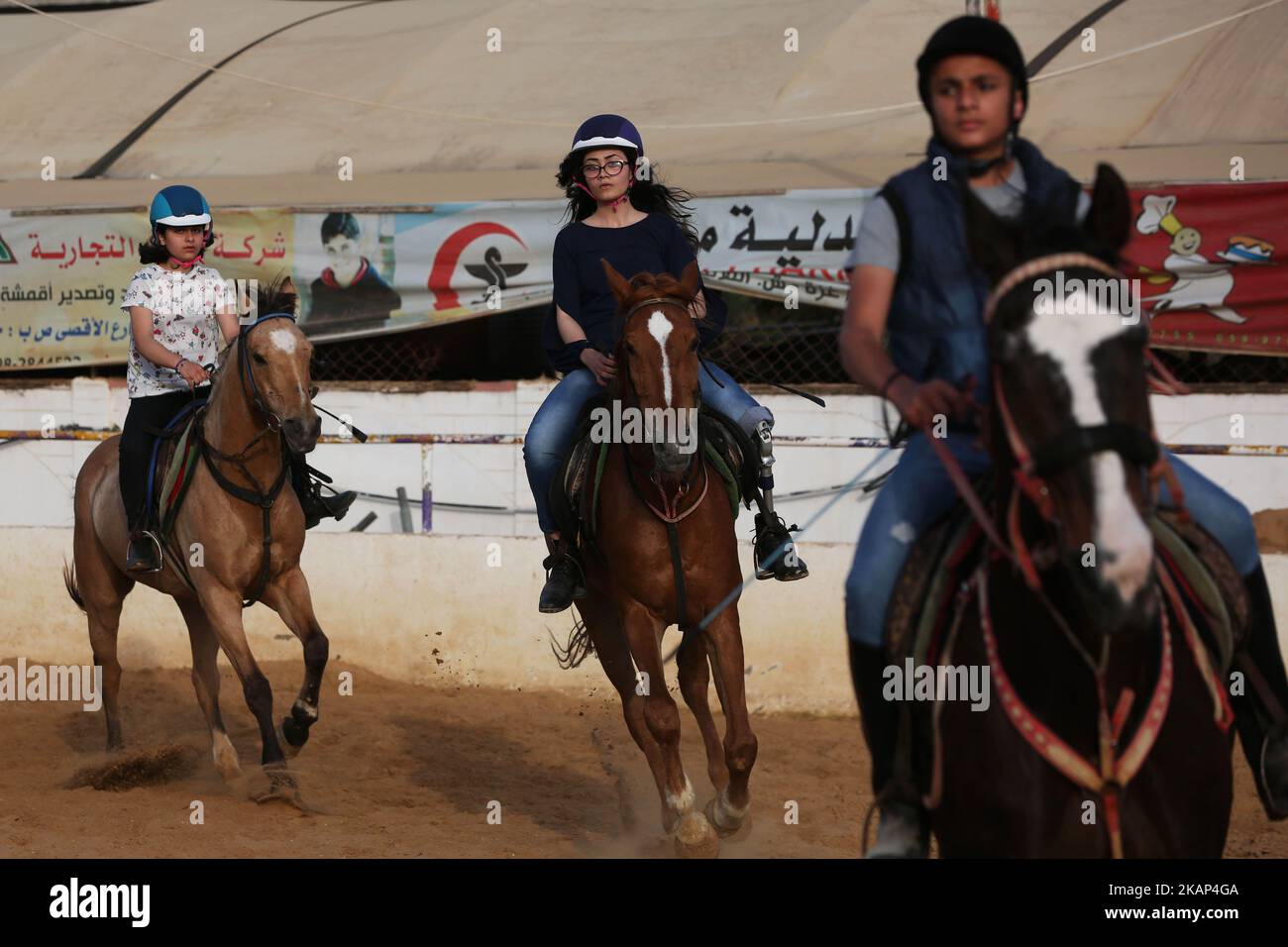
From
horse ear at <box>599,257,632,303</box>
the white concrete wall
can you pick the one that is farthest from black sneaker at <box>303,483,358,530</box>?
the white concrete wall

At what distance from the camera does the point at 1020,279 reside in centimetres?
303

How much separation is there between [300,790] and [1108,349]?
628 cm

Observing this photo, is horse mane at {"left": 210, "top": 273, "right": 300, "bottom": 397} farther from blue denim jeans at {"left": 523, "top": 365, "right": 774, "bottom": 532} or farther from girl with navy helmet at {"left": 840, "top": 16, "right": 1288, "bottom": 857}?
girl with navy helmet at {"left": 840, "top": 16, "right": 1288, "bottom": 857}

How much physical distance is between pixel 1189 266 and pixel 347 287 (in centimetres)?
683

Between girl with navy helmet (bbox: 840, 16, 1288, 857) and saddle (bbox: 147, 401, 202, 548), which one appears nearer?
girl with navy helmet (bbox: 840, 16, 1288, 857)

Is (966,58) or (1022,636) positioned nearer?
(1022,636)

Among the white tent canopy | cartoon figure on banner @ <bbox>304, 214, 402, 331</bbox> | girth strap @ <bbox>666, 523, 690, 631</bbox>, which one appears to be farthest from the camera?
the white tent canopy

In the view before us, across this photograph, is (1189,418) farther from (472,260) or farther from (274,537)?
(274,537)

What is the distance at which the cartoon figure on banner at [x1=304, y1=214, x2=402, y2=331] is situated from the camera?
42.9 feet

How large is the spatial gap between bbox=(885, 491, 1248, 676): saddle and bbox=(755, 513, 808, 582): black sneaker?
3120 mm

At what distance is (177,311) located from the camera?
8.24 m
